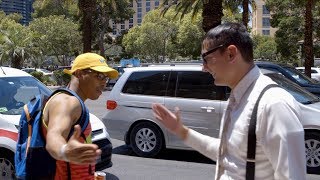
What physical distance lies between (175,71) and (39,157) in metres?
6.26

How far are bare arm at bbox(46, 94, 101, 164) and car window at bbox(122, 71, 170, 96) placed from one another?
6119mm

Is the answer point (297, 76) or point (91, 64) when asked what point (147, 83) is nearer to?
point (297, 76)

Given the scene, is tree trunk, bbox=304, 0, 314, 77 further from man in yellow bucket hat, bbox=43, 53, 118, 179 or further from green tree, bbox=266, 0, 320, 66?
green tree, bbox=266, 0, 320, 66

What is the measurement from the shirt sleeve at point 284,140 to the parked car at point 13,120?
3.93 metres

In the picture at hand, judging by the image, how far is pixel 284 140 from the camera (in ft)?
6.59

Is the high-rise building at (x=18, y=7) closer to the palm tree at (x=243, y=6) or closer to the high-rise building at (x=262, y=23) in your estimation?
the high-rise building at (x=262, y=23)

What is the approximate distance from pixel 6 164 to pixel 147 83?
3.53m

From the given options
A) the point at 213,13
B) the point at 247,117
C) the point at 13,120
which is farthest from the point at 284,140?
the point at 213,13

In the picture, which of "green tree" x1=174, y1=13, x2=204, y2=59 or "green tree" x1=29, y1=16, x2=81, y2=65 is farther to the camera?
"green tree" x1=174, y1=13, x2=204, y2=59

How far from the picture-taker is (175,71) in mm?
8797

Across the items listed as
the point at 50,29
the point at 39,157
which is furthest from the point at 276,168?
the point at 50,29

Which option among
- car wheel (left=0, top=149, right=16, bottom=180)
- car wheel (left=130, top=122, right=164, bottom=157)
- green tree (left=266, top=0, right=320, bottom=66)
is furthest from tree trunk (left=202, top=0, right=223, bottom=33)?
green tree (left=266, top=0, right=320, bottom=66)

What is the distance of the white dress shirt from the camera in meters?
2.02

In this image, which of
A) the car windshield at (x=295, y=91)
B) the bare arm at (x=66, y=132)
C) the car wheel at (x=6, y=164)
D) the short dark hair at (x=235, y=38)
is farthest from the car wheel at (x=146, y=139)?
the short dark hair at (x=235, y=38)
